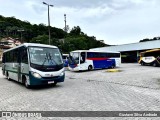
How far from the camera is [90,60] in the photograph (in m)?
26.4

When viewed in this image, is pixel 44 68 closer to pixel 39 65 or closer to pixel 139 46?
pixel 39 65

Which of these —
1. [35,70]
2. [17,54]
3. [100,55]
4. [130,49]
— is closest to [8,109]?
[35,70]

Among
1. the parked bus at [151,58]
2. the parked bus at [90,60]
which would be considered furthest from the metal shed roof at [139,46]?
the parked bus at [90,60]

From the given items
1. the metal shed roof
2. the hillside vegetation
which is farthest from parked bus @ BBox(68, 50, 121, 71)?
the hillside vegetation

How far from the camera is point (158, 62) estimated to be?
31531 millimetres

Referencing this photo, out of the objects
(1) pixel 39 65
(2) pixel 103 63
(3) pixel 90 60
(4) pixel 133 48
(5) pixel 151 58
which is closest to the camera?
(1) pixel 39 65

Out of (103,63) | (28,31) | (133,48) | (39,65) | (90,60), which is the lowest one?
(103,63)

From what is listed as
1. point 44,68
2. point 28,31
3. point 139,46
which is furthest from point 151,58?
point 28,31

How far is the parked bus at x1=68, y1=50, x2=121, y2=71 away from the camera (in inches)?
973

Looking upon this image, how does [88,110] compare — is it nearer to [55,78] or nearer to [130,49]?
[55,78]

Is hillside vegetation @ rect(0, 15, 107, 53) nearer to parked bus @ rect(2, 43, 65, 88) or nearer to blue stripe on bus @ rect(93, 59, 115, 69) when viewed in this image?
blue stripe on bus @ rect(93, 59, 115, 69)

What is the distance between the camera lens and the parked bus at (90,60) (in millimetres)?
24719

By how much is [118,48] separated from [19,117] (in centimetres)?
4684

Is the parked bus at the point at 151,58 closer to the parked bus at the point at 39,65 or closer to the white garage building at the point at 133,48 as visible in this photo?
the white garage building at the point at 133,48
